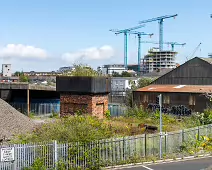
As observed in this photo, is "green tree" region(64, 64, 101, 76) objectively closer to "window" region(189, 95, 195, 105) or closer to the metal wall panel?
"window" region(189, 95, 195, 105)

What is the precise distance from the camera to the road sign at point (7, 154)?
13.2 meters

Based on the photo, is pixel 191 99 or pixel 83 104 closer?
pixel 83 104

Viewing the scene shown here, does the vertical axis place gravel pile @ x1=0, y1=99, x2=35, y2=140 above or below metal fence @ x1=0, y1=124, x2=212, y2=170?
above

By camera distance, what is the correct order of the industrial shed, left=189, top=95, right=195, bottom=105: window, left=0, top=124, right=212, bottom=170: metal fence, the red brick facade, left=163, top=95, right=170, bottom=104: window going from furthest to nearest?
left=163, top=95, right=170, bottom=104: window, the industrial shed, left=189, top=95, right=195, bottom=105: window, the red brick facade, left=0, top=124, right=212, bottom=170: metal fence

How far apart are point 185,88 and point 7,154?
31.2 metres

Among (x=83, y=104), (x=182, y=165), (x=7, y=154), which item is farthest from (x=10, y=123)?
(x=182, y=165)

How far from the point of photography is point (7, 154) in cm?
1334

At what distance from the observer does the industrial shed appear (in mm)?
37578

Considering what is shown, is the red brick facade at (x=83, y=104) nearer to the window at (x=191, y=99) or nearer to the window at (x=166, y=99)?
the window at (x=191, y=99)

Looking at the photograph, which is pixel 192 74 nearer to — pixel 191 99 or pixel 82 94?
pixel 191 99

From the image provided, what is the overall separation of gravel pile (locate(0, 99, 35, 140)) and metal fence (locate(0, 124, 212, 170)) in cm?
508

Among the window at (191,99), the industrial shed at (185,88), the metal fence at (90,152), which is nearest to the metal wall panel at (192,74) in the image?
the industrial shed at (185,88)

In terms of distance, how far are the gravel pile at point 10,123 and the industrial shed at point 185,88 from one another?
1924cm

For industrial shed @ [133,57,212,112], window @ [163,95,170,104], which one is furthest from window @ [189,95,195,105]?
window @ [163,95,170,104]
